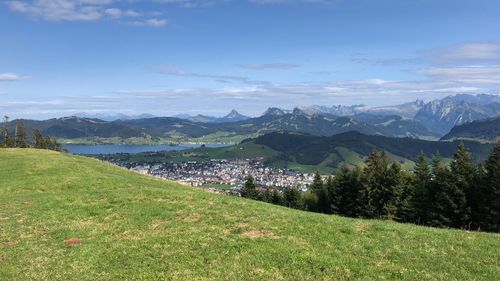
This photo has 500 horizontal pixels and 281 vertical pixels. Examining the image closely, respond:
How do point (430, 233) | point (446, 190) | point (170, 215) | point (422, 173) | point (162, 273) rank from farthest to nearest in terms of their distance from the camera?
1. point (422, 173)
2. point (446, 190)
3. point (170, 215)
4. point (430, 233)
5. point (162, 273)

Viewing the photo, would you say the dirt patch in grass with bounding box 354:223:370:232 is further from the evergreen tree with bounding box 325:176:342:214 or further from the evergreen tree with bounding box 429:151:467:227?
the evergreen tree with bounding box 325:176:342:214

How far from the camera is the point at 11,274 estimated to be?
1912 cm

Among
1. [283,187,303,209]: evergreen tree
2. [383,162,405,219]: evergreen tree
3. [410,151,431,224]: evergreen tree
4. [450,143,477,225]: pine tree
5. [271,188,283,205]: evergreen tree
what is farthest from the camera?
[271,188,283,205]: evergreen tree

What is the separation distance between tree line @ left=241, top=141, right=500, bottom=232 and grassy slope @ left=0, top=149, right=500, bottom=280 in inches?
1125

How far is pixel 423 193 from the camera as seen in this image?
228 ft

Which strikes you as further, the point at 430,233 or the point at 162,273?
the point at 430,233

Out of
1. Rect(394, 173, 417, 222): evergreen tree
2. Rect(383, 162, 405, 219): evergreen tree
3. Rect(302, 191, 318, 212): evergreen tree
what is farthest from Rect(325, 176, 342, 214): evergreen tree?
Rect(394, 173, 417, 222): evergreen tree

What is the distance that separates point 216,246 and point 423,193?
5684cm

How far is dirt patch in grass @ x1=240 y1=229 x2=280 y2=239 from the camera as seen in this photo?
23.7 meters

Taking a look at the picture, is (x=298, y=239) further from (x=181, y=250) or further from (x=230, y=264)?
(x=181, y=250)

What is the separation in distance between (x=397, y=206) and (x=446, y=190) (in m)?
15.8

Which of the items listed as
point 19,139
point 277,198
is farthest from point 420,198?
point 19,139

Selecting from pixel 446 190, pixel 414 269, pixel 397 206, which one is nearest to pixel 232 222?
pixel 414 269

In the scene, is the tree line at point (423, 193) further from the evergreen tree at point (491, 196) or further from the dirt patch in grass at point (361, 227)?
the dirt patch in grass at point (361, 227)
